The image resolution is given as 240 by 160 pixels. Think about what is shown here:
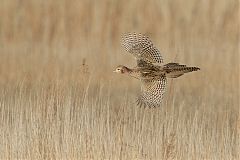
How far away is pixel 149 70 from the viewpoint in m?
7.50

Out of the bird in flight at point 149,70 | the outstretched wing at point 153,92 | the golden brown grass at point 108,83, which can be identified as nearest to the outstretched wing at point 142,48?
the bird in flight at point 149,70

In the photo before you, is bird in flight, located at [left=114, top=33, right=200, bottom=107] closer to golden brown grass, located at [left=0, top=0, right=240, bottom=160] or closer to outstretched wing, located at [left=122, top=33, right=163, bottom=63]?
outstretched wing, located at [left=122, top=33, right=163, bottom=63]

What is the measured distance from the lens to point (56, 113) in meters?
8.59

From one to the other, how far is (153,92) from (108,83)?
3.19m

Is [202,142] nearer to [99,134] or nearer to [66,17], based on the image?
[99,134]

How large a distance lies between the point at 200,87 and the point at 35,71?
4.39 feet

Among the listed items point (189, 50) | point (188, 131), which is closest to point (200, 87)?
point (189, 50)

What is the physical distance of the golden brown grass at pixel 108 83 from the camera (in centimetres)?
841

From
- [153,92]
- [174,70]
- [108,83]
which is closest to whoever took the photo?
[174,70]

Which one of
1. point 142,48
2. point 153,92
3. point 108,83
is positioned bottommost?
point 153,92

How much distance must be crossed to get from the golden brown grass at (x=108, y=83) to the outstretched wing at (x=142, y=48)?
0.63 m

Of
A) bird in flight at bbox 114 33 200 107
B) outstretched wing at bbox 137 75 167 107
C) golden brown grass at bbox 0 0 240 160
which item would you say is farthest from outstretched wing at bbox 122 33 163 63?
golden brown grass at bbox 0 0 240 160

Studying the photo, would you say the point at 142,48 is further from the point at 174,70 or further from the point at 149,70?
the point at 174,70

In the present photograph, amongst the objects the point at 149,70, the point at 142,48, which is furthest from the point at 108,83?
the point at 149,70
